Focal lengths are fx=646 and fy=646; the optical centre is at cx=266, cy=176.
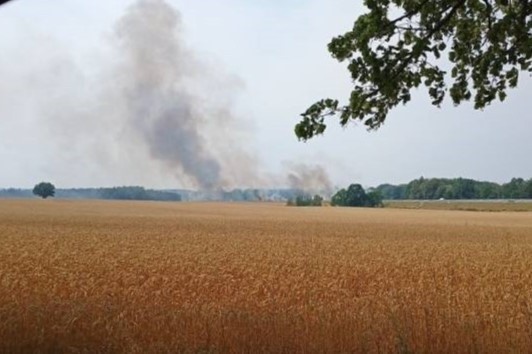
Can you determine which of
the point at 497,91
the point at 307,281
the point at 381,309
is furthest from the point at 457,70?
the point at 307,281

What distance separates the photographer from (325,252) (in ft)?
79.5

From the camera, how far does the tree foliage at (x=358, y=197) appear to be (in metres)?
124

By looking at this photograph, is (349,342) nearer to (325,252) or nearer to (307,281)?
(307,281)

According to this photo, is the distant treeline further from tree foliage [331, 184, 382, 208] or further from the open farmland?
the open farmland

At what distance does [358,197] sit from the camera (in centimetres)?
12450

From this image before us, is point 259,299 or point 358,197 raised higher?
point 358,197

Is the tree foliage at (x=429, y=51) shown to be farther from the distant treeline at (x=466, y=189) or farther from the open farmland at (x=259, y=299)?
the distant treeline at (x=466, y=189)

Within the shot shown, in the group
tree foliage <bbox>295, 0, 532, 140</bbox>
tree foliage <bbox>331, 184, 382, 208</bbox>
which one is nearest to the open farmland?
tree foliage <bbox>295, 0, 532, 140</bbox>

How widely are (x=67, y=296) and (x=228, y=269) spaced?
5.39 meters

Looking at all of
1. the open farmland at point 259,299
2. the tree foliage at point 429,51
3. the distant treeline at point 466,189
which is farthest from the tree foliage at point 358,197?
the tree foliage at point 429,51

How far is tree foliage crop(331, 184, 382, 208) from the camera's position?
4899 inches

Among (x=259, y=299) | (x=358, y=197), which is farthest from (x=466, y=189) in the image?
(x=259, y=299)

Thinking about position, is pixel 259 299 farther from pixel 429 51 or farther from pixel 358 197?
pixel 358 197

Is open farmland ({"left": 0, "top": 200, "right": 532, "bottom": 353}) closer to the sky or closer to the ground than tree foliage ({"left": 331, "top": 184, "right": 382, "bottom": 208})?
closer to the ground
